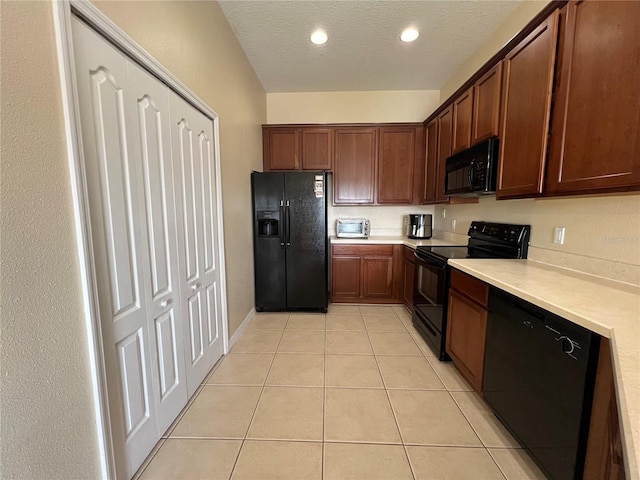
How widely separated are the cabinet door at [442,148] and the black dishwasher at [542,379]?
1759 millimetres

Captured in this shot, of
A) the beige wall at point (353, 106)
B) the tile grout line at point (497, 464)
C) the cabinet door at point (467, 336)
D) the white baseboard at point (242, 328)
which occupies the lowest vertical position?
the tile grout line at point (497, 464)

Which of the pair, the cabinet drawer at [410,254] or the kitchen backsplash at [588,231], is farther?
the cabinet drawer at [410,254]

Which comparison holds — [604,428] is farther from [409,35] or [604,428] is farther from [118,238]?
[409,35]

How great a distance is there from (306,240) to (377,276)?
110cm

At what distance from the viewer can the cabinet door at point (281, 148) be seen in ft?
12.2

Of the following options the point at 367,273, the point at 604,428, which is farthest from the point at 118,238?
the point at 367,273

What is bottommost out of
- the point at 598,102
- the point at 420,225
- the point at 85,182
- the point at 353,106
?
the point at 420,225

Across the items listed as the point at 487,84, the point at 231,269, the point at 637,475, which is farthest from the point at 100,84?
the point at 487,84

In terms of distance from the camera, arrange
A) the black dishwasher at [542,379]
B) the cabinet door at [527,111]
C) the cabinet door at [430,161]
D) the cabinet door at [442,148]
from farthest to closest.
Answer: the cabinet door at [430,161] → the cabinet door at [442,148] → the cabinet door at [527,111] → the black dishwasher at [542,379]

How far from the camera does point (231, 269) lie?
257 cm

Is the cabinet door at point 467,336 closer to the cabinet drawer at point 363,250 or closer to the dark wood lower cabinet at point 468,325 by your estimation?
the dark wood lower cabinet at point 468,325

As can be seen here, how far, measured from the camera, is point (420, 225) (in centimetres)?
362

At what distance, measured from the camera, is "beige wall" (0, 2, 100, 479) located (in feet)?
2.52

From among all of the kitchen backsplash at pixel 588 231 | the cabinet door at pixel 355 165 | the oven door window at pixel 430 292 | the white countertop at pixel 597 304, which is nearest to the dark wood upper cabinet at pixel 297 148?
the cabinet door at pixel 355 165
